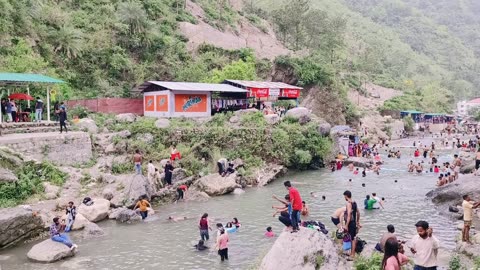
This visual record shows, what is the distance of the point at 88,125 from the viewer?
2942cm

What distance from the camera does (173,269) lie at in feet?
A: 46.9

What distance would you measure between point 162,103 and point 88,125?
7.34 metres

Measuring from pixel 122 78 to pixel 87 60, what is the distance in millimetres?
3693

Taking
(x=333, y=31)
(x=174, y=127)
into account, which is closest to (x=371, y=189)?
(x=174, y=127)

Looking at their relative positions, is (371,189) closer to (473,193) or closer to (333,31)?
(473,193)

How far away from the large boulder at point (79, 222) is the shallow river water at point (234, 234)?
572mm

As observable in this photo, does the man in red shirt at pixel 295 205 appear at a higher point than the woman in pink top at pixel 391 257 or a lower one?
lower

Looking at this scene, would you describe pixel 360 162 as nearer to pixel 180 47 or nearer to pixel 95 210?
pixel 95 210

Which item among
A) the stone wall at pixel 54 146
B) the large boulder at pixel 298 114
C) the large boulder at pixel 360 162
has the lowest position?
the large boulder at pixel 360 162

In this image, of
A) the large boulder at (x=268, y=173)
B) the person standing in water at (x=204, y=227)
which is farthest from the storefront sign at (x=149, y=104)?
the person standing in water at (x=204, y=227)

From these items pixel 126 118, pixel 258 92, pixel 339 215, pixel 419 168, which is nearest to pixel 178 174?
pixel 126 118

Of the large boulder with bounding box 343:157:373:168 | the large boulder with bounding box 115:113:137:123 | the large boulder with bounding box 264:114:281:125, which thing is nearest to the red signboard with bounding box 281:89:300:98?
the large boulder with bounding box 264:114:281:125

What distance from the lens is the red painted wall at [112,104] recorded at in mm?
34969

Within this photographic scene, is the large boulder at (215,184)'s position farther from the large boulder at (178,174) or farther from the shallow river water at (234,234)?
the large boulder at (178,174)
